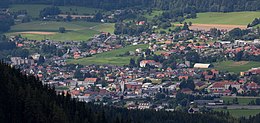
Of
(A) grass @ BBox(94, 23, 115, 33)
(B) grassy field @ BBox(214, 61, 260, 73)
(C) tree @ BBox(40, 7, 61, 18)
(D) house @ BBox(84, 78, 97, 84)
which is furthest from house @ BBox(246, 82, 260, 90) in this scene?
(C) tree @ BBox(40, 7, 61, 18)

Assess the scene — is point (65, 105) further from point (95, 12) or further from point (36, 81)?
point (95, 12)

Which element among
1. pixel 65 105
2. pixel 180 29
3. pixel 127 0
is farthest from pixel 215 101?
pixel 127 0

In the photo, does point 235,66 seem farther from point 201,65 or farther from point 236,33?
point 236,33

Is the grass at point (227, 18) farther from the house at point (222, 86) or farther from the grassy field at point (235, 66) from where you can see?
the house at point (222, 86)

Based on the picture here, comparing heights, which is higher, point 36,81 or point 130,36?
point 36,81

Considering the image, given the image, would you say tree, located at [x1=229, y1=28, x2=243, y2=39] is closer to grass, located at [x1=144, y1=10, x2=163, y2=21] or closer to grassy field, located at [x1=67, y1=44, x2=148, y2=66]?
grassy field, located at [x1=67, y1=44, x2=148, y2=66]

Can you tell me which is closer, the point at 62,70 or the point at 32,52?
the point at 62,70

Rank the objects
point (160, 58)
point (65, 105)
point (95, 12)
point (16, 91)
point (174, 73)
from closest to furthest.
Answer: point (16, 91) → point (65, 105) → point (174, 73) → point (160, 58) → point (95, 12)
